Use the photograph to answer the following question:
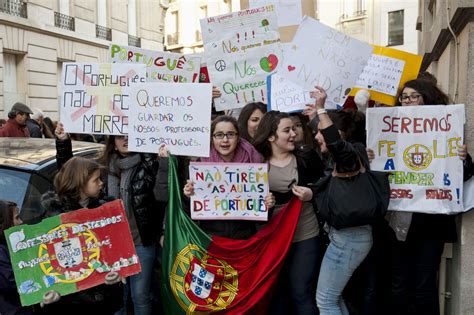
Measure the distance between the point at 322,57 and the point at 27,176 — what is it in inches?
102

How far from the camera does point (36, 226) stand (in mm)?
3039

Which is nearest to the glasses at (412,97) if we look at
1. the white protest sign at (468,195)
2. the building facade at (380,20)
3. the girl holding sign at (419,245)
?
the girl holding sign at (419,245)

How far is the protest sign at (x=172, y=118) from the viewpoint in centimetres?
398

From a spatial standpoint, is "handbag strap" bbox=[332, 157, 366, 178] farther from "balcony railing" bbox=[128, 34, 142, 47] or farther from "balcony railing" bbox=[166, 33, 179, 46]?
"balcony railing" bbox=[166, 33, 179, 46]

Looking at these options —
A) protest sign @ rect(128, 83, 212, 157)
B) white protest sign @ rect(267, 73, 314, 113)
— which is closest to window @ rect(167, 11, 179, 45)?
white protest sign @ rect(267, 73, 314, 113)

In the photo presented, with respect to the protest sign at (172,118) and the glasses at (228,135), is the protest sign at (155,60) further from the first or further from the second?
the glasses at (228,135)

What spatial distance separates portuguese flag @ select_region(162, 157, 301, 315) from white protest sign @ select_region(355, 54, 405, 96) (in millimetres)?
1770

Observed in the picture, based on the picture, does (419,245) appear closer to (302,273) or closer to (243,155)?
(302,273)

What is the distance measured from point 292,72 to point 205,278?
6.09ft

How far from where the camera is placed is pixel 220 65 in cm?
496

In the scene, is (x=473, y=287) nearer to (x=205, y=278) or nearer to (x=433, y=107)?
(x=433, y=107)

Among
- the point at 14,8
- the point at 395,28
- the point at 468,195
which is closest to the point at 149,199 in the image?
the point at 468,195

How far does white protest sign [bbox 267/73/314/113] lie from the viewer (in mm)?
4625

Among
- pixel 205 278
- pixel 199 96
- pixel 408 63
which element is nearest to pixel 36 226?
pixel 205 278
